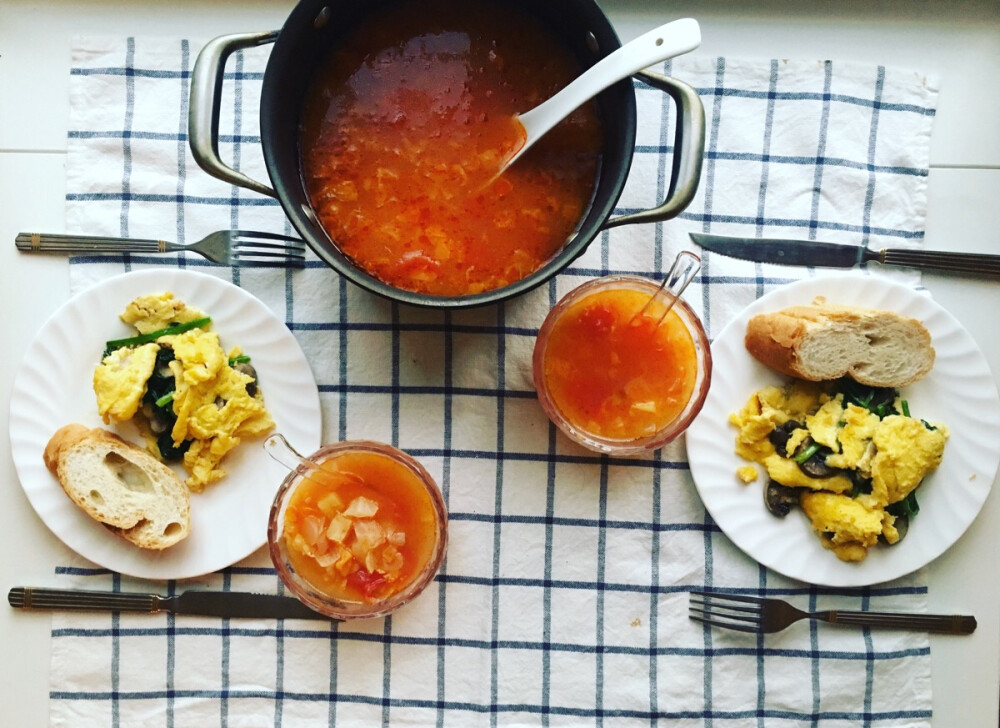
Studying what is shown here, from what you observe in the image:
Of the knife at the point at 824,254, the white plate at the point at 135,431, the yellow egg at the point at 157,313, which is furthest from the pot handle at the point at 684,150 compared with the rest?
the yellow egg at the point at 157,313

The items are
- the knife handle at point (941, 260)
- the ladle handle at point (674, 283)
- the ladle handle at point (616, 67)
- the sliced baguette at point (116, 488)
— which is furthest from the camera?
the knife handle at point (941, 260)

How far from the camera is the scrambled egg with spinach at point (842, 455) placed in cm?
156

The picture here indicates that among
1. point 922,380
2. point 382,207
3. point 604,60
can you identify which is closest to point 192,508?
point 382,207

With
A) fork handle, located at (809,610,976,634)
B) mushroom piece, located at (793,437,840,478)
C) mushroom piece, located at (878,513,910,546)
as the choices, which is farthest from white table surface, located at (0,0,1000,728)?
mushroom piece, located at (793,437,840,478)

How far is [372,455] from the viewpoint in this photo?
153 cm

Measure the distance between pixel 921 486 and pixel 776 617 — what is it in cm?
38

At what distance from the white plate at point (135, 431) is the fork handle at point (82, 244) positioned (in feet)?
0.22

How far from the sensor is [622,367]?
1.51 meters

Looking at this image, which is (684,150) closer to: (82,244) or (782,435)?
(782,435)

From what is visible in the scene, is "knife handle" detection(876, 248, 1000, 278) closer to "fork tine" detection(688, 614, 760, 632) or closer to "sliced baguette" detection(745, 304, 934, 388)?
A: "sliced baguette" detection(745, 304, 934, 388)

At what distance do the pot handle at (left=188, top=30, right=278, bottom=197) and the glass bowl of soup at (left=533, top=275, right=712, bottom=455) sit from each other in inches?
22.8

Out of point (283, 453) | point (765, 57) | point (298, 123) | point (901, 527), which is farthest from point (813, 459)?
point (298, 123)

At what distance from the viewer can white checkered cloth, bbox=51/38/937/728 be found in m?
1.64

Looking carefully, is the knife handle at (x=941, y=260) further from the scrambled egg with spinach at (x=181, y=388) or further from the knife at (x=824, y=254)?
the scrambled egg with spinach at (x=181, y=388)
